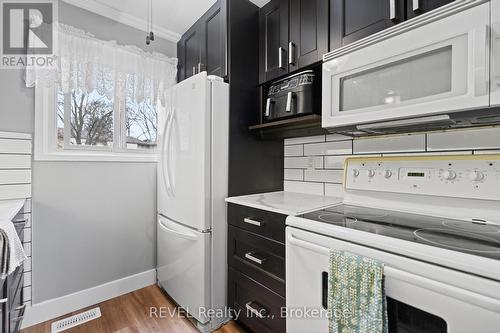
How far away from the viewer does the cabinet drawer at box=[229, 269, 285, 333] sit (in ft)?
4.15

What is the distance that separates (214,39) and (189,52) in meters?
0.45

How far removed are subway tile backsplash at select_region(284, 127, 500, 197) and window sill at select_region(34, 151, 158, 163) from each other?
128 cm

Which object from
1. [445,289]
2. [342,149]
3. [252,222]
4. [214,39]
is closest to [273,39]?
[214,39]

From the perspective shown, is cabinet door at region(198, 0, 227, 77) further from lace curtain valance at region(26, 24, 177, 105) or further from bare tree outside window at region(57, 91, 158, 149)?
bare tree outside window at region(57, 91, 158, 149)

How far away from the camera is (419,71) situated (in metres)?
0.95

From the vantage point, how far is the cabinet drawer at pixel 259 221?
1.23 metres

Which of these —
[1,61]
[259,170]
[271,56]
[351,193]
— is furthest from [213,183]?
[1,61]

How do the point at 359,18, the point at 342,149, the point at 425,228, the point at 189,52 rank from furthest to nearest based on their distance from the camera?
the point at 189,52, the point at 342,149, the point at 359,18, the point at 425,228

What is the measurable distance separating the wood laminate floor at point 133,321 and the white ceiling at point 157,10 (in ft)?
7.73

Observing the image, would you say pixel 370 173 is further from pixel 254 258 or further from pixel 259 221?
pixel 254 258

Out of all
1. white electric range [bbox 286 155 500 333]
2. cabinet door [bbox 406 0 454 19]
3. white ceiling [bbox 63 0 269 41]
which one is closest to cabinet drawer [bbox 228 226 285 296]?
white electric range [bbox 286 155 500 333]

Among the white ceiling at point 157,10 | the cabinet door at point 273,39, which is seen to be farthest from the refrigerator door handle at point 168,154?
the white ceiling at point 157,10

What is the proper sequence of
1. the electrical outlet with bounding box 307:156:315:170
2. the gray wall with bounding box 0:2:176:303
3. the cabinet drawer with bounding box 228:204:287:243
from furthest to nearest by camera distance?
the electrical outlet with bounding box 307:156:315:170 < the gray wall with bounding box 0:2:176:303 < the cabinet drawer with bounding box 228:204:287:243

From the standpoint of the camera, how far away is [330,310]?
90 centimetres
